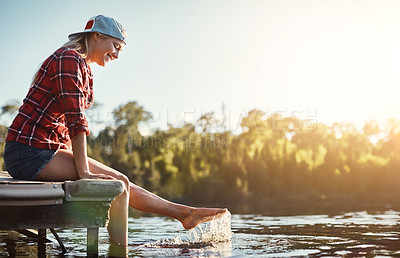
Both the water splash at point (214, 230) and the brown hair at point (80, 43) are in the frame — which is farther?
the water splash at point (214, 230)

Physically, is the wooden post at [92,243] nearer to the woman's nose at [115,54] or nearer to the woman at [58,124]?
the woman at [58,124]

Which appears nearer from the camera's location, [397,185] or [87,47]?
[87,47]

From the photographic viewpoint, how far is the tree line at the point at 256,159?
97.8 ft

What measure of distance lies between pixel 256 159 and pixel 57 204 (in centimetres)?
2982

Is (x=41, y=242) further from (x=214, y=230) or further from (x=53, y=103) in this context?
(x=53, y=103)

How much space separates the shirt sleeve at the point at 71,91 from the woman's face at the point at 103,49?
274mm

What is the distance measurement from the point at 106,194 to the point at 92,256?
0.39 m

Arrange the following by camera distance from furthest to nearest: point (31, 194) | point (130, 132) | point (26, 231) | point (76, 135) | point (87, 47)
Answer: point (130, 132) → point (26, 231) → point (87, 47) → point (76, 135) → point (31, 194)

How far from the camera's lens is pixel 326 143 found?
3322cm

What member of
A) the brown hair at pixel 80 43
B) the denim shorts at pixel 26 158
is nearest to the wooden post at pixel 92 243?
the denim shorts at pixel 26 158

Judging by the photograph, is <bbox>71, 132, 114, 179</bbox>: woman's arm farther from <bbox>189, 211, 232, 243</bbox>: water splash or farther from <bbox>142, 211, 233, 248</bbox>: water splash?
<bbox>189, 211, 232, 243</bbox>: water splash

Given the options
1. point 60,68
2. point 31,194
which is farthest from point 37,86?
point 31,194

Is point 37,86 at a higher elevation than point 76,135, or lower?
higher

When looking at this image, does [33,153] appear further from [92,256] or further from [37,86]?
[92,256]
